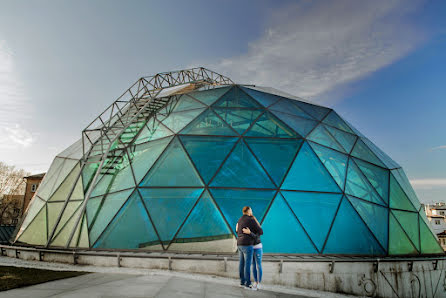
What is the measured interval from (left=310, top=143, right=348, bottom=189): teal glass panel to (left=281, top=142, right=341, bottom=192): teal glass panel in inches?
13.1

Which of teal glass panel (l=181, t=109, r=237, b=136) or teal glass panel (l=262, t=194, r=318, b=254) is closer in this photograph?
teal glass panel (l=262, t=194, r=318, b=254)

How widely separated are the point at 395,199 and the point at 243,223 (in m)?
11.3

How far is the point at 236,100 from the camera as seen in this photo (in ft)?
51.2

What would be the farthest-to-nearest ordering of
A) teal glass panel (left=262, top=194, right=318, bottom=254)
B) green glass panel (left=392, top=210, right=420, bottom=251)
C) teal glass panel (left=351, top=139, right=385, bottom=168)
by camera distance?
teal glass panel (left=351, top=139, right=385, bottom=168), green glass panel (left=392, top=210, right=420, bottom=251), teal glass panel (left=262, top=194, right=318, bottom=254)

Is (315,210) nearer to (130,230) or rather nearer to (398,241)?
(398,241)

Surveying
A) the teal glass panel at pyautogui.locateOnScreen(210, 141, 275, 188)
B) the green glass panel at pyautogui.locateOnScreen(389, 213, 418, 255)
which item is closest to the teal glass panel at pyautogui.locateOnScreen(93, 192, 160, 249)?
the teal glass panel at pyautogui.locateOnScreen(210, 141, 275, 188)

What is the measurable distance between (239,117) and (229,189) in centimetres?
487

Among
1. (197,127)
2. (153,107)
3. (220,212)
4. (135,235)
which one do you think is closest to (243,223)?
(220,212)

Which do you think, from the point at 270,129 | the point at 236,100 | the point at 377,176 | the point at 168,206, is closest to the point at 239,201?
the point at 168,206

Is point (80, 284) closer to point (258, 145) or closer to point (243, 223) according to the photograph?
point (243, 223)

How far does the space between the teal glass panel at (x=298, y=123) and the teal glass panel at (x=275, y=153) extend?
1.15m

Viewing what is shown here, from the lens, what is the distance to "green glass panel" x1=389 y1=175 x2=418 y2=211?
13.5 m

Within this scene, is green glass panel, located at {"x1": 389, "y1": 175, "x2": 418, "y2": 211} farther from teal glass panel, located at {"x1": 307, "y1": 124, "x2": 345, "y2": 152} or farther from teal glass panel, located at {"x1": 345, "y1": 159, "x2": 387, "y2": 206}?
teal glass panel, located at {"x1": 307, "y1": 124, "x2": 345, "y2": 152}

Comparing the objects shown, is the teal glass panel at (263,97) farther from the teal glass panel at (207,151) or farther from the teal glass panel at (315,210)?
the teal glass panel at (315,210)
